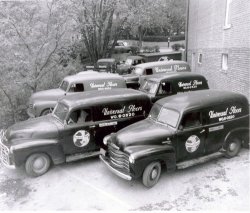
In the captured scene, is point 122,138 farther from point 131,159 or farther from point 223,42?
point 223,42

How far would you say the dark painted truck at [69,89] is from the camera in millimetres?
10727

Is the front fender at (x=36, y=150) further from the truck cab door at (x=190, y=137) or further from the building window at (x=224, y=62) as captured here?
the building window at (x=224, y=62)

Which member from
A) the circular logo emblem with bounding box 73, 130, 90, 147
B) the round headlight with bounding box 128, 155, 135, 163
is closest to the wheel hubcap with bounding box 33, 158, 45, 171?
the circular logo emblem with bounding box 73, 130, 90, 147

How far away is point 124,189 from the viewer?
22.0ft

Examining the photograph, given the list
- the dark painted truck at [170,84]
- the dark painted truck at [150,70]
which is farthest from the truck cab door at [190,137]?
the dark painted truck at [150,70]

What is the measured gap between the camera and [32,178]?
7367mm

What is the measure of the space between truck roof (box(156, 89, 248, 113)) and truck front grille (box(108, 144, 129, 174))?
5.68 ft

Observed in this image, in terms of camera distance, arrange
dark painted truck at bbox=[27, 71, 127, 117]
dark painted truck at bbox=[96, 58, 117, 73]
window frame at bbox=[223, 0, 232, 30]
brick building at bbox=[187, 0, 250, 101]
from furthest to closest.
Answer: dark painted truck at bbox=[96, 58, 117, 73] → window frame at bbox=[223, 0, 232, 30] → dark painted truck at bbox=[27, 71, 127, 117] → brick building at bbox=[187, 0, 250, 101]

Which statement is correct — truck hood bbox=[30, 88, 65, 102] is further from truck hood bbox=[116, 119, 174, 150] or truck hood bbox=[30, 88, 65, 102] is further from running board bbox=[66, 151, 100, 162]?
truck hood bbox=[116, 119, 174, 150]

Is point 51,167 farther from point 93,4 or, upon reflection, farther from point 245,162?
point 93,4

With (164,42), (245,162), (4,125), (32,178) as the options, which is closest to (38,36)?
(4,125)

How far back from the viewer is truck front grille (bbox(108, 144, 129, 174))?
21.3ft

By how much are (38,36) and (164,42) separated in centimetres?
3847

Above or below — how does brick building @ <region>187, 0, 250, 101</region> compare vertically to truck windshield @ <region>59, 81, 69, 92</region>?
above
